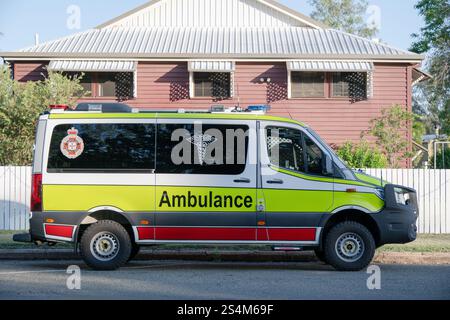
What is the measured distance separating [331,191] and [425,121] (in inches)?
2365

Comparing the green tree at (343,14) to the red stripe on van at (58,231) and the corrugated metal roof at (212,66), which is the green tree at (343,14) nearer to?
the corrugated metal roof at (212,66)

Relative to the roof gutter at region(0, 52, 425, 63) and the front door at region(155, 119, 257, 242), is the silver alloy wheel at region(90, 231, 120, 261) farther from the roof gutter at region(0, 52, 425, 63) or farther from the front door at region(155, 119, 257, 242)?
the roof gutter at region(0, 52, 425, 63)

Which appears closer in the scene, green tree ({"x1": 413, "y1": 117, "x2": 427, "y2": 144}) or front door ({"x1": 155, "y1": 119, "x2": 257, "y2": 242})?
front door ({"x1": 155, "y1": 119, "x2": 257, "y2": 242})

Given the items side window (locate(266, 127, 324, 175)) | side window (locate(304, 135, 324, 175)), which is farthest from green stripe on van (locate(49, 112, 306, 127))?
side window (locate(304, 135, 324, 175))

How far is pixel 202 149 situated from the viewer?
11258mm

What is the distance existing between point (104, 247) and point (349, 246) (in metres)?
3.86

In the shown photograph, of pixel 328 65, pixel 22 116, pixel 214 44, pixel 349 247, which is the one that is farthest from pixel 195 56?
pixel 349 247

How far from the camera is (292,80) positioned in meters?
24.0

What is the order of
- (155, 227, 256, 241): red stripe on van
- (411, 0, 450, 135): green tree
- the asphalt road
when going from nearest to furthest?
the asphalt road, (155, 227, 256, 241): red stripe on van, (411, 0, 450, 135): green tree

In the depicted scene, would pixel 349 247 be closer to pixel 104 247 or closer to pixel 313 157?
pixel 313 157

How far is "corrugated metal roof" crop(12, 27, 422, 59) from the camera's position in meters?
23.3

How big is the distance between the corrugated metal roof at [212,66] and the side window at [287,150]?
11.8m

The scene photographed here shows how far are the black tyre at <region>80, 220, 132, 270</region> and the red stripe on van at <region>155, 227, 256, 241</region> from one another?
2.29 ft
